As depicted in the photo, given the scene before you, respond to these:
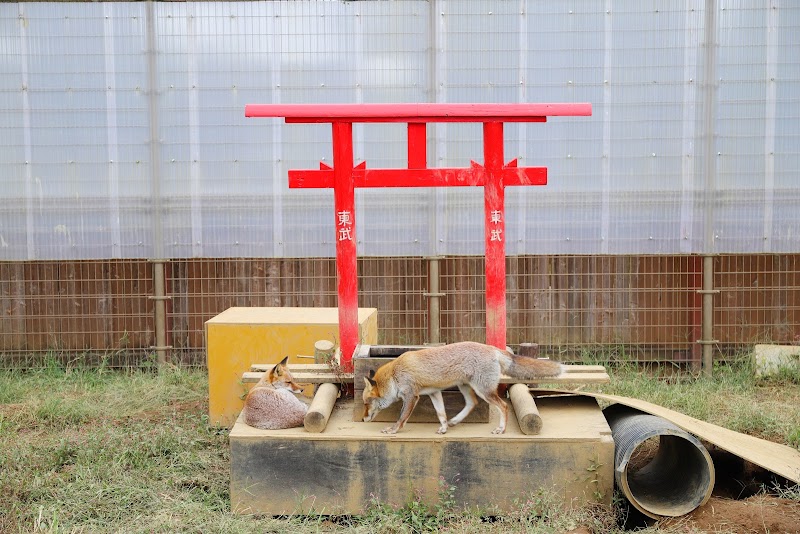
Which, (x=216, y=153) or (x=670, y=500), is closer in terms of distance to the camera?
(x=670, y=500)

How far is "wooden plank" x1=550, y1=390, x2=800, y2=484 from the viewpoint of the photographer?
5.29 metres

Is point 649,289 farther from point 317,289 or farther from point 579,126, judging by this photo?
point 317,289

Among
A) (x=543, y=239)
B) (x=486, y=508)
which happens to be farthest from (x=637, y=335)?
(x=486, y=508)

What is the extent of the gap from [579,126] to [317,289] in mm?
3222

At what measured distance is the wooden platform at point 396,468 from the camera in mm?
5230

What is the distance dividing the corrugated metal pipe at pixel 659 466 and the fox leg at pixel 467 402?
0.97m

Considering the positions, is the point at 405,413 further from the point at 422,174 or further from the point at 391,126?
the point at 391,126

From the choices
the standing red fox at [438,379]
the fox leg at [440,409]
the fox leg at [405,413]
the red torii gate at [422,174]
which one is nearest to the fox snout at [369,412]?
the standing red fox at [438,379]

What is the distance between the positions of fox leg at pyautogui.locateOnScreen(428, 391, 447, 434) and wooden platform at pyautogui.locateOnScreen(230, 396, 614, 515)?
84 millimetres

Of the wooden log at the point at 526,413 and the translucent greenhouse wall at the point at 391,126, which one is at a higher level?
the translucent greenhouse wall at the point at 391,126

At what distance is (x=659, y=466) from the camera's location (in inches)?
244

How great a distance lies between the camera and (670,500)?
214 inches

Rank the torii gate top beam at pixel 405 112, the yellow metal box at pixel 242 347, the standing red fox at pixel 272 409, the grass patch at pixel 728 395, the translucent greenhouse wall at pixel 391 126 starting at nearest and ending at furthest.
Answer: the standing red fox at pixel 272 409
the torii gate top beam at pixel 405 112
the grass patch at pixel 728 395
the yellow metal box at pixel 242 347
the translucent greenhouse wall at pixel 391 126

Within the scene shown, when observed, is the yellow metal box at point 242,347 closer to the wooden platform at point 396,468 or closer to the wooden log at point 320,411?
the wooden log at point 320,411
